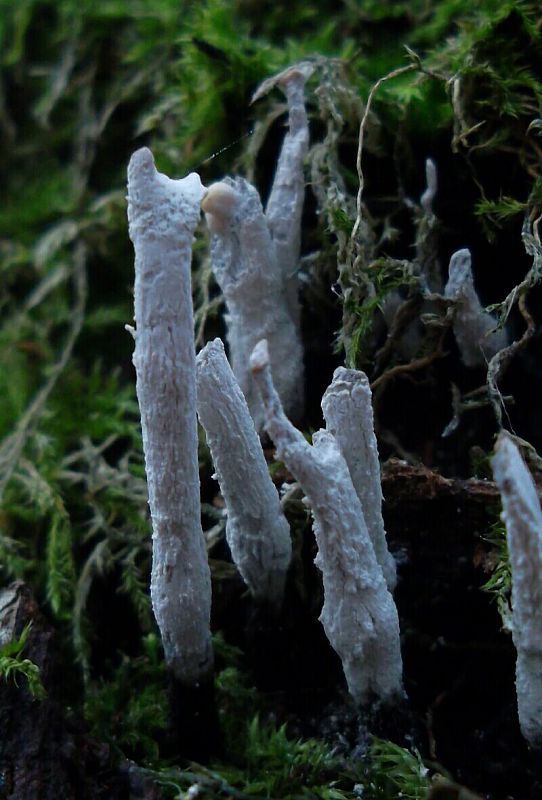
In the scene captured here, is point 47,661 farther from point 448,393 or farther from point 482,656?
point 448,393

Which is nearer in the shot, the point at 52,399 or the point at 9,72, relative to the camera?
the point at 52,399

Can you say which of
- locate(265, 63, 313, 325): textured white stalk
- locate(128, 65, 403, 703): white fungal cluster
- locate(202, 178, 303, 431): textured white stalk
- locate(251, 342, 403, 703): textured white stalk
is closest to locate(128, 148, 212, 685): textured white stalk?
locate(128, 65, 403, 703): white fungal cluster

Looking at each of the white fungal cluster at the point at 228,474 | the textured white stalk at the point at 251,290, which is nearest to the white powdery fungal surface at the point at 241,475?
the white fungal cluster at the point at 228,474

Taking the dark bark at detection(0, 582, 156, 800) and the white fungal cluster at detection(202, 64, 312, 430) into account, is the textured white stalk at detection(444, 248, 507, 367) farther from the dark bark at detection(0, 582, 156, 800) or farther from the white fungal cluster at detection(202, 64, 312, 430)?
the dark bark at detection(0, 582, 156, 800)

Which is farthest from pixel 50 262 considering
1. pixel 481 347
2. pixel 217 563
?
pixel 481 347

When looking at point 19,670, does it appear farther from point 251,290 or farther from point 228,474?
point 251,290

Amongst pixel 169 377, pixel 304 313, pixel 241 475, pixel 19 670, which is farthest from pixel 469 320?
pixel 19 670

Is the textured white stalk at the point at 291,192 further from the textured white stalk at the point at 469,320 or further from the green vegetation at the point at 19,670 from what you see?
the green vegetation at the point at 19,670
